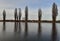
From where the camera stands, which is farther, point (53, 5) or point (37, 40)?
point (53, 5)

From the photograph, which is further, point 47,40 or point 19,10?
point 19,10

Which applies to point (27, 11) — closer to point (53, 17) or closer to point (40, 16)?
point (40, 16)

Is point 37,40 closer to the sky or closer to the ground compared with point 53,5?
closer to the ground

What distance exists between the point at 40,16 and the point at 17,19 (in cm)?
309

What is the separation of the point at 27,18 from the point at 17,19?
153cm

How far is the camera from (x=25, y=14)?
20.0 meters

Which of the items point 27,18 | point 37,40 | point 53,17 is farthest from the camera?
point 27,18

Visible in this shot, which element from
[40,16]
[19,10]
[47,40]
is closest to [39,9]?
[40,16]

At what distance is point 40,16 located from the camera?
20188mm

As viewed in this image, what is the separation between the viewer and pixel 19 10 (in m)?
19.8

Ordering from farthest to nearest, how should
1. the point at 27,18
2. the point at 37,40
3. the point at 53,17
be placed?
1. the point at 27,18
2. the point at 53,17
3. the point at 37,40

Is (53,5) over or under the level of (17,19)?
over

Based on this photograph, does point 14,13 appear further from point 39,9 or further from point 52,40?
point 52,40

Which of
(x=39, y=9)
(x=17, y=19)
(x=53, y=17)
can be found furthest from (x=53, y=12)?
(x=17, y=19)
